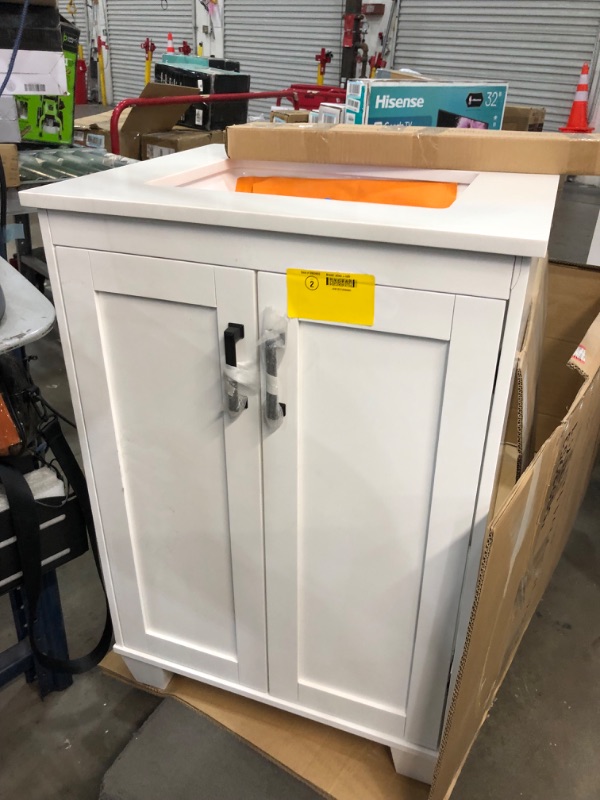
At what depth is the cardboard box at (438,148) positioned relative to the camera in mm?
965

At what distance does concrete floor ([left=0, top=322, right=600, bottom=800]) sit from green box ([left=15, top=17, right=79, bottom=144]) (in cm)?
139

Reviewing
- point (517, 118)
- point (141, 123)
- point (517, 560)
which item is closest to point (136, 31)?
point (141, 123)

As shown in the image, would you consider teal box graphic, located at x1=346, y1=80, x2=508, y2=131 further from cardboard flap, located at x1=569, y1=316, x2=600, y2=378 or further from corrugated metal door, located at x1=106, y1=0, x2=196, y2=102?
corrugated metal door, located at x1=106, y1=0, x2=196, y2=102

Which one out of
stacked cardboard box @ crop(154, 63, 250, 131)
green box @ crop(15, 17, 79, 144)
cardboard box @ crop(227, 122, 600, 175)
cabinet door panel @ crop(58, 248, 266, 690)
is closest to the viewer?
cabinet door panel @ crop(58, 248, 266, 690)

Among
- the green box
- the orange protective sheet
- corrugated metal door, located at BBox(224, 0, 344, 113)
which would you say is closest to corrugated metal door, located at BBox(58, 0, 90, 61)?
corrugated metal door, located at BBox(224, 0, 344, 113)

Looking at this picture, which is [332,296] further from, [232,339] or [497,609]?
[497,609]

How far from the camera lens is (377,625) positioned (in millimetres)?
946

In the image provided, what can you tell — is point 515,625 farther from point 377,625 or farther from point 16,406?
point 16,406

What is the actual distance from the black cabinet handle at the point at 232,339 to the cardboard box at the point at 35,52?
85cm

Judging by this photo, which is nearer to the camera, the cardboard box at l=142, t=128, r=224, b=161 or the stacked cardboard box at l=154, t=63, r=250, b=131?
the cardboard box at l=142, t=128, r=224, b=161

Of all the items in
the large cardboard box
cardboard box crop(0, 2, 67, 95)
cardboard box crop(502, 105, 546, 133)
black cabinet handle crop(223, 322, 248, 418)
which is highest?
cardboard box crop(0, 2, 67, 95)

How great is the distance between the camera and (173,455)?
0.96 metres

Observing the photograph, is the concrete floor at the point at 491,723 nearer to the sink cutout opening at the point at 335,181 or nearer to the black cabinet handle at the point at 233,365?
the black cabinet handle at the point at 233,365

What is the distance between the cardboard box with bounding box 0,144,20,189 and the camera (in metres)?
1.50
